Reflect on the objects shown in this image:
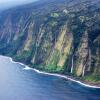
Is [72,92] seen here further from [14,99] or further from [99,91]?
[14,99]

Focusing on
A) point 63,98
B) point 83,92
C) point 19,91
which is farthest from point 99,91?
point 19,91

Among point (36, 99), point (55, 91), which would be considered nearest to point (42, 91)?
point (55, 91)

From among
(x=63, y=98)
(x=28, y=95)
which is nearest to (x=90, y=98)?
(x=63, y=98)

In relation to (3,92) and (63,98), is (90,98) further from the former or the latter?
(3,92)

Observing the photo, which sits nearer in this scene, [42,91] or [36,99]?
A: [36,99]

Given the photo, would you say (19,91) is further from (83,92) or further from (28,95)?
(83,92)

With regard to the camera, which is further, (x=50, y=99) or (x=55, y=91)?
(x=55, y=91)
